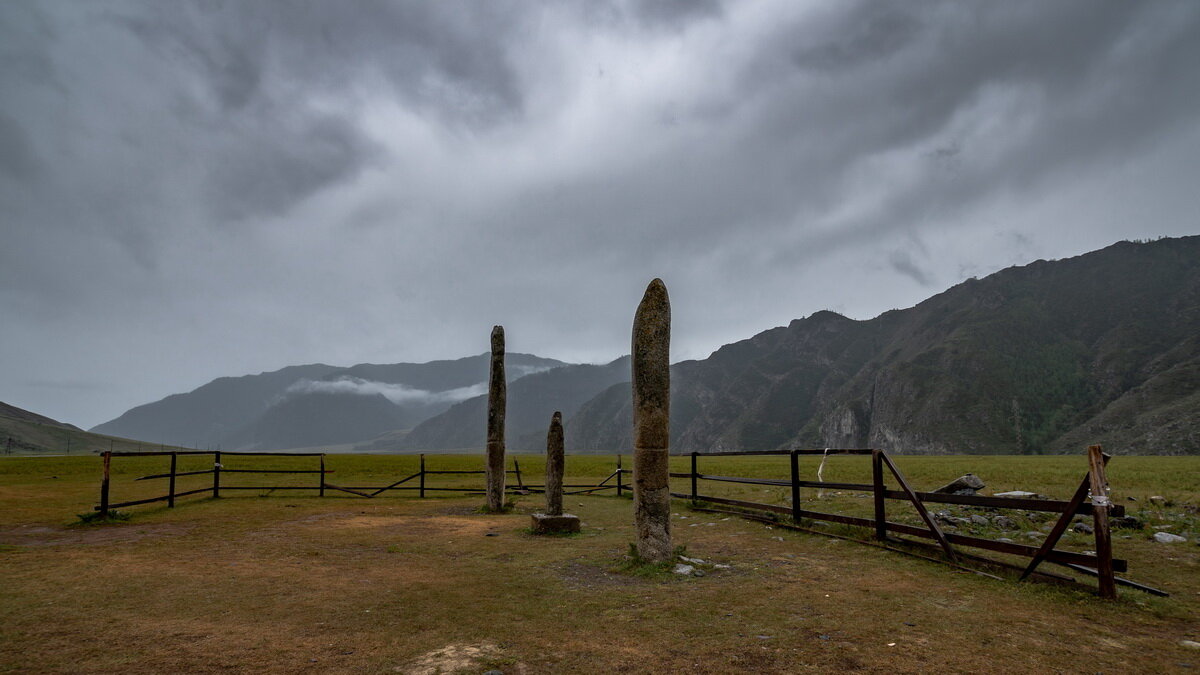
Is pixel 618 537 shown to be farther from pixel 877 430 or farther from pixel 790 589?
pixel 877 430

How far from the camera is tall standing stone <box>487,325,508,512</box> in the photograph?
18.4 meters

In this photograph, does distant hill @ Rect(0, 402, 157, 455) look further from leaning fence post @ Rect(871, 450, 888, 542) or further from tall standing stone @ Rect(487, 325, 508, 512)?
leaning fence post @ Rect(871, 450, 888, 542)

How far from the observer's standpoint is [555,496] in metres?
15.5

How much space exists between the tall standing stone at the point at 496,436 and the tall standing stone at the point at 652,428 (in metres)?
9.15

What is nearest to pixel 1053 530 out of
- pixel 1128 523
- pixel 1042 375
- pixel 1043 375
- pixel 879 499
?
pixel 879 499

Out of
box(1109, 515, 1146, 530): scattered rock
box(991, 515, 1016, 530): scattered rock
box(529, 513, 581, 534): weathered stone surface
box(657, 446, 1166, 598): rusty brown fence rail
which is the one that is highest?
box(657, 446, 1166, 598): rusty brown fence rail

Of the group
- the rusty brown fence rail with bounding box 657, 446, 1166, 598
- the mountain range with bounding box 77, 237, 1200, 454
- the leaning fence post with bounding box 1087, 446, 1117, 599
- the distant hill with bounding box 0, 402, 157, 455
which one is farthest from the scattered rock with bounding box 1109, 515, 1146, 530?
the distant hill with bounding box 0, 402, 157, 455

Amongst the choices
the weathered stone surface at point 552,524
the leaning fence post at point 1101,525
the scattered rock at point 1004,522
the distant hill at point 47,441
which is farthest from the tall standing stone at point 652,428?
the distant hill at point 47,441

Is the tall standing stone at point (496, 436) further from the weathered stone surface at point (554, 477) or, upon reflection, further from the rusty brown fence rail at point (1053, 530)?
the rusty brown fence rail at point (1053, 530)

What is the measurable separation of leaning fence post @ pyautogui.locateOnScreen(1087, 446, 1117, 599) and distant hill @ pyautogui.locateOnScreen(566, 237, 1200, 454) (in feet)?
345

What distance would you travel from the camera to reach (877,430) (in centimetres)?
15488

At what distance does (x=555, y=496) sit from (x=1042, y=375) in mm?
174810

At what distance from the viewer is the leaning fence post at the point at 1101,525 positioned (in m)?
6.95

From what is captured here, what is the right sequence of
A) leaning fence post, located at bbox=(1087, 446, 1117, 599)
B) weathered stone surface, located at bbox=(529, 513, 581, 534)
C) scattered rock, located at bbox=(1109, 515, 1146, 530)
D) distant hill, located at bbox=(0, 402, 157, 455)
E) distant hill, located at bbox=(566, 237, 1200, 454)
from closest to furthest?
leaning fence post, located at bbox=(1087, 446, 1117, 599)
scattered rock, located at bbox=(1109, 515, 1146, 530)
weathered stone surface, located at bbox=(529, 513, 581, 534)
distant hill, located at bbox=(566, 237, 1200, 454)
distant hill, located at bbox=(0, 402, 157, 455)
